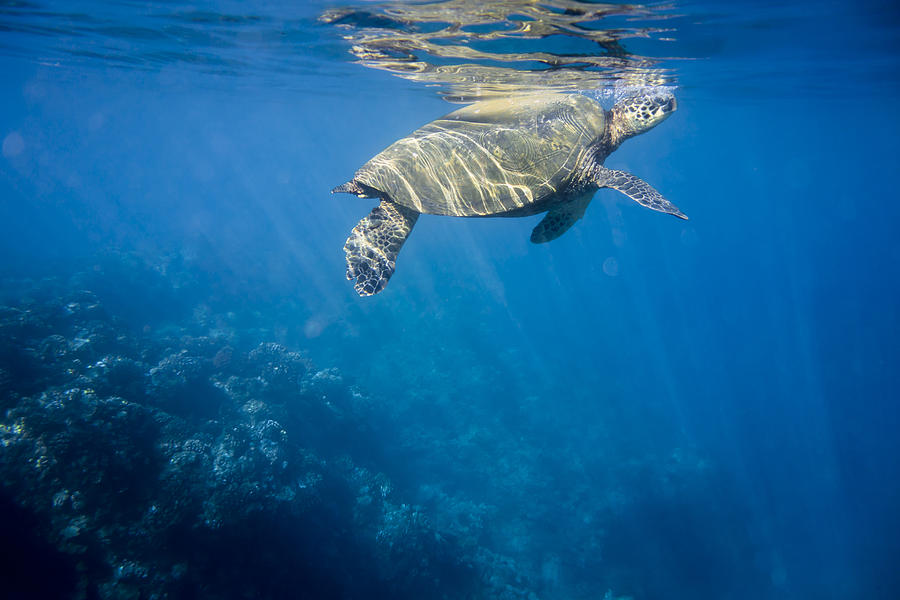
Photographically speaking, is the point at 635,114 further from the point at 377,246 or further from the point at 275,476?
the point at 275,476

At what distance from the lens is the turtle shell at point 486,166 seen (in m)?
5.00

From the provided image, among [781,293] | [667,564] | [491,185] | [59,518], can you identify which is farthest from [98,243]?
[781,293]

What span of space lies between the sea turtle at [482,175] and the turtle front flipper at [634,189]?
0.01 meters

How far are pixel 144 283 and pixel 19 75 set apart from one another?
15123 mm

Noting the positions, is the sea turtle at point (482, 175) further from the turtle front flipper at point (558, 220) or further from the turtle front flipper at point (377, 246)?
the turtle front flipper at point (558, 220)

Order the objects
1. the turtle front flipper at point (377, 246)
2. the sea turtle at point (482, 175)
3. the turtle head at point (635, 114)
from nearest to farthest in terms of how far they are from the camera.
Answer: the turtle front flipper at point (377, 246), the sea turtle at point (482, 175), the turtle head at point (635, 114)

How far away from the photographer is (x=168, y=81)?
24.6 m

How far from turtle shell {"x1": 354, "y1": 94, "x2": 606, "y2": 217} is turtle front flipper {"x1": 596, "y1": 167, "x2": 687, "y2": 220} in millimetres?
443

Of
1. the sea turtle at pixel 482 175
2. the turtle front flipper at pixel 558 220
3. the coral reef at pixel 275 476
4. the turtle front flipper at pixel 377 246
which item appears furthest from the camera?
the coral reef at pixel 275 476

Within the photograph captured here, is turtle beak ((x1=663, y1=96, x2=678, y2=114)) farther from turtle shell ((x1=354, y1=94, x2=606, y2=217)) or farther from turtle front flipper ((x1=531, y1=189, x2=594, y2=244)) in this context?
turtle shell ((x1=354, y1=94, x2=606, y2=217))

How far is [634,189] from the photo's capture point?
5.48 m

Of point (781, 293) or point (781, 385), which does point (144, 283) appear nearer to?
point (781, 385)

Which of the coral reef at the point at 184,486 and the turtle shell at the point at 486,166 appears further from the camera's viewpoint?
the coral reef at the point at 184,486

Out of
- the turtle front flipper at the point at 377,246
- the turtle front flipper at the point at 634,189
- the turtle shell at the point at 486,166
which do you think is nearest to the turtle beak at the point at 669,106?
the turtle front flipper at the point at 634,189
